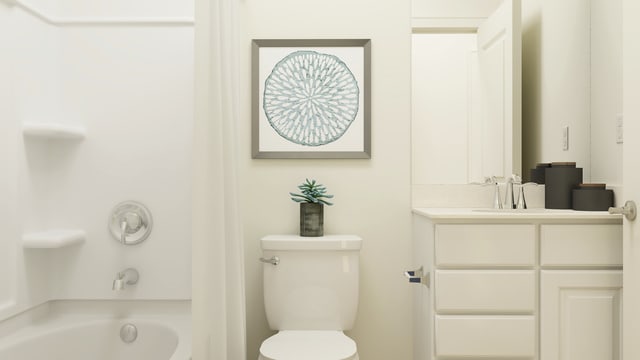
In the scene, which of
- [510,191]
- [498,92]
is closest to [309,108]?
[498,92]

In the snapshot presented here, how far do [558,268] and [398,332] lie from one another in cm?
82

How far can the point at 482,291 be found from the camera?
180cm

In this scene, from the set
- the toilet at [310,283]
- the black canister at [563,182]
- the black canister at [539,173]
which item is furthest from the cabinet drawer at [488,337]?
the black canister at [539,173]

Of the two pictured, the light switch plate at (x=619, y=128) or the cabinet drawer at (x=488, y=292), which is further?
the light switch plate at (x=619, y=128)

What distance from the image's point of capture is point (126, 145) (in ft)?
7.70

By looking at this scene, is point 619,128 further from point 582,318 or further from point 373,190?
point 373,190

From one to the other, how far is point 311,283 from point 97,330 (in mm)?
991

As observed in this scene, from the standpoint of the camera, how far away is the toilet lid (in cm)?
175

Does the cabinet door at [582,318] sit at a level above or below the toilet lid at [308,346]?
above

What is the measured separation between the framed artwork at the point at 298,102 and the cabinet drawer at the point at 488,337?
919 millimetres

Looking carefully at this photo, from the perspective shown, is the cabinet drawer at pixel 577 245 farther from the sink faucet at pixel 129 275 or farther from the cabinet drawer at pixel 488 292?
the sink faucet at pixel 129 275

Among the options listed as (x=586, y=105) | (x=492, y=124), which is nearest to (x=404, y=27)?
(x=492, y=124)

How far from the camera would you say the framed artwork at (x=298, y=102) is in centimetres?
233

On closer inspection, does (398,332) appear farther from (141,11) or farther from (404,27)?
(141,11)
